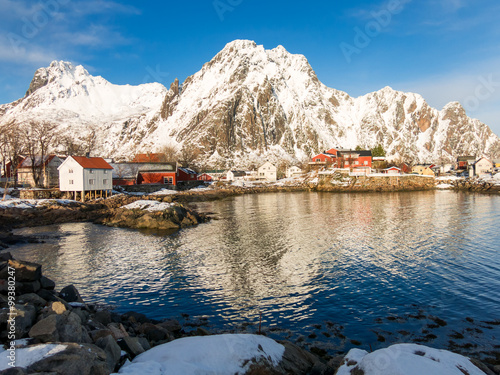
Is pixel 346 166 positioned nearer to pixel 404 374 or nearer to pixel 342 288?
pixel 342 288

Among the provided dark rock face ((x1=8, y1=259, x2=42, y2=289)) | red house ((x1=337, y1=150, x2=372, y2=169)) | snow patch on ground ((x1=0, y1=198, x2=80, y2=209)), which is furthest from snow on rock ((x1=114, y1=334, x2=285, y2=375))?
red house ((x1=337, y1=150, x2=372, y2=169))

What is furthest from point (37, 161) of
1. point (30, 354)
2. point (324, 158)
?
point (324, 158)

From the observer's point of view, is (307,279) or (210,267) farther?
(210,267)

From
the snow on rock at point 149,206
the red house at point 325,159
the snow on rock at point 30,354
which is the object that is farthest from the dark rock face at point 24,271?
the red house at point 325,159

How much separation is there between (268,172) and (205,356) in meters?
123

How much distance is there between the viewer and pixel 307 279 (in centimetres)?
1811

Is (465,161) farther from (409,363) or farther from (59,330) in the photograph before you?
(59,330)

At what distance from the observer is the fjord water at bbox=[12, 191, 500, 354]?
1387 centimetres

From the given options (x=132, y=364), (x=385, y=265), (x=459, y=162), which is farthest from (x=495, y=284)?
(x=459, y=162)

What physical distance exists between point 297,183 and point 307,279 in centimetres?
9821

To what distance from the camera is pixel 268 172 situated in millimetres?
130125

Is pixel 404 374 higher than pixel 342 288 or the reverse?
higher

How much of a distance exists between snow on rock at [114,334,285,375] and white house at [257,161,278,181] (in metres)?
121

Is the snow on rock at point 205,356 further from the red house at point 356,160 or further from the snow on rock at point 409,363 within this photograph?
the red house at point 356,160
